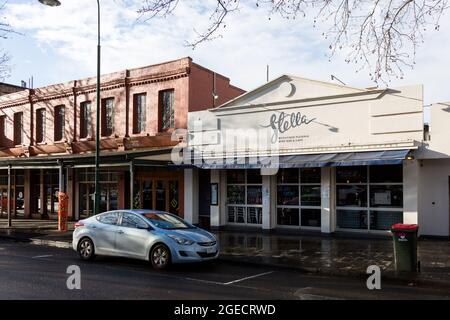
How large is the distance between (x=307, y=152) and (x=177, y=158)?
19.5 ft

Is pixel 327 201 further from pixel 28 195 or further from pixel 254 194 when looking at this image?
pixel 28 195

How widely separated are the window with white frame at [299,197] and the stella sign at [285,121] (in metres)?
1.68

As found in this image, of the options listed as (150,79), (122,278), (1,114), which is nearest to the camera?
(122,278)

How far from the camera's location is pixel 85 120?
2436 cm

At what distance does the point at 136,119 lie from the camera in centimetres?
2234

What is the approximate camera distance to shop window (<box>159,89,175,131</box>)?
21.2 meters

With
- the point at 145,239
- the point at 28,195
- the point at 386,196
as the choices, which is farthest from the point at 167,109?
the point at 145,239

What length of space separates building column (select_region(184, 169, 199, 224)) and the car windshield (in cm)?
720

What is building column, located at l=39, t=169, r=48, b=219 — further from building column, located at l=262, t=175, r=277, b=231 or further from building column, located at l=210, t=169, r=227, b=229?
building column, located at l=262, t=175, r=277, b=231

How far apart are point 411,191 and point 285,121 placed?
5.27 metres

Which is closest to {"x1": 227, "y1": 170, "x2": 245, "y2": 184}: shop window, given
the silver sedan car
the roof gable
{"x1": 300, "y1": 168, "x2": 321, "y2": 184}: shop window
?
{"x1": 300, "y1": 168, "x2": 321, "y2": 184}: shop window

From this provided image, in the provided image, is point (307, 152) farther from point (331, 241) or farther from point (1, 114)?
point (1, 114)

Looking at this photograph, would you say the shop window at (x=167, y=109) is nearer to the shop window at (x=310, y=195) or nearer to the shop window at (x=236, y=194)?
the shop window at (x=236, y=194)
